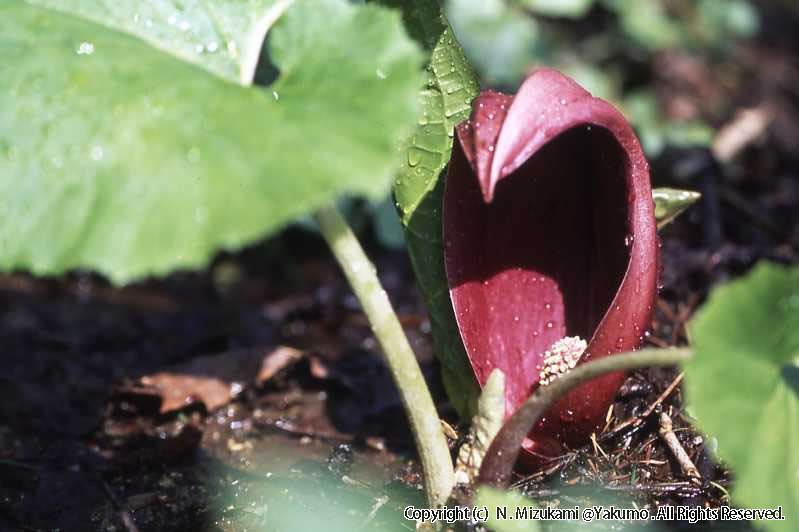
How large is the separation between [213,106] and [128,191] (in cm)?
10

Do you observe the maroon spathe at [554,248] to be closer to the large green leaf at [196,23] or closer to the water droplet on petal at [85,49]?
the large green leaf at [196,23]

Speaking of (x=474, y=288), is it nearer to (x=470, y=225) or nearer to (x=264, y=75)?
(x=470, y=225)

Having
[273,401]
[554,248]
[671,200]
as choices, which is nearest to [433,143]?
[554,248]

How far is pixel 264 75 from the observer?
3.52ft

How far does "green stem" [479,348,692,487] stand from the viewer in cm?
73

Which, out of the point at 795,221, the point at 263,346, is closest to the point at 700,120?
the point at 795,221

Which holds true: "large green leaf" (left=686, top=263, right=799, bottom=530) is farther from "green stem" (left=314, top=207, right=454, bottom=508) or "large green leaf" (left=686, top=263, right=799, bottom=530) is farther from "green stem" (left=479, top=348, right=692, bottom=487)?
"green stem" (left=314, top=207, right=454, bottom=508)

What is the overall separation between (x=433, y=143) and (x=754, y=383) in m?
0.46

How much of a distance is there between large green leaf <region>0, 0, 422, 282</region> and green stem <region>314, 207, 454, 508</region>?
0.12 m

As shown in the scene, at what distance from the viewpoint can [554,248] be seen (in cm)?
105

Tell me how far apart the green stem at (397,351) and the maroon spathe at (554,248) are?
0.12 metres

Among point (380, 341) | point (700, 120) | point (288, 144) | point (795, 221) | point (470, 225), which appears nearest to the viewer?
point (288, 144)

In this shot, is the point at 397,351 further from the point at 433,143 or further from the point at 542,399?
the point at 433,143

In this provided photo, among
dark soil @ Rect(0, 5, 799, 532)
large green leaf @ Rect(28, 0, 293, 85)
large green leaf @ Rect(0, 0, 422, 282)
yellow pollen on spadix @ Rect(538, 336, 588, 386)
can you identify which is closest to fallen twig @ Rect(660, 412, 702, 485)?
dark soil @ Rect(0, 5, 799, 532)
